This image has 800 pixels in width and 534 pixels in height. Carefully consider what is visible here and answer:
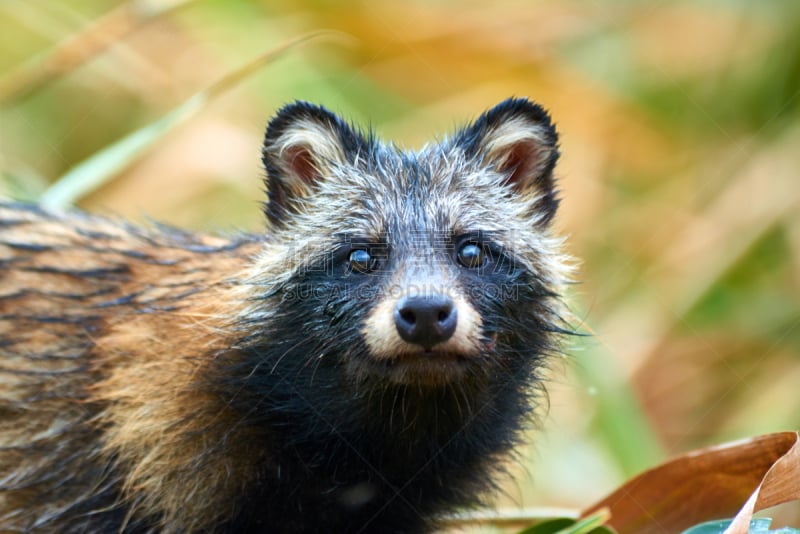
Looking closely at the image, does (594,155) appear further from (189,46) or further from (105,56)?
(105,56)

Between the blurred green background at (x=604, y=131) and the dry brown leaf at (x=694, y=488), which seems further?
the blurred green background at (x=604, y=131)

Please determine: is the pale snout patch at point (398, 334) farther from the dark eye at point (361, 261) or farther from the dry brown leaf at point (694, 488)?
the dry brown leaf at point (694, 488)

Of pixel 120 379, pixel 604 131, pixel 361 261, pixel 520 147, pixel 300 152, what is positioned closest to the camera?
pixel 361 261

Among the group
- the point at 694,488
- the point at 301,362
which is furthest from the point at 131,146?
the point at 694,488

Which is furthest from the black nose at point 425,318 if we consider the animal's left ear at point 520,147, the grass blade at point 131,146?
the grass blade at point 131,146

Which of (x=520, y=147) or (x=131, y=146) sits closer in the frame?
(x=520, y=147)

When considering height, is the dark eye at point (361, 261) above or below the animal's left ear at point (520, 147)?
below

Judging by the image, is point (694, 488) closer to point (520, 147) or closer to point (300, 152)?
point (520, 147)

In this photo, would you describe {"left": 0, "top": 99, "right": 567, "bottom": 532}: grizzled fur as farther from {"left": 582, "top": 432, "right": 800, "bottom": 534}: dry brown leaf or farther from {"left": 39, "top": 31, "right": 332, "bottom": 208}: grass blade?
{"left": 39, "top": 31, "right": 332, "bottom": 208}: grass blade
